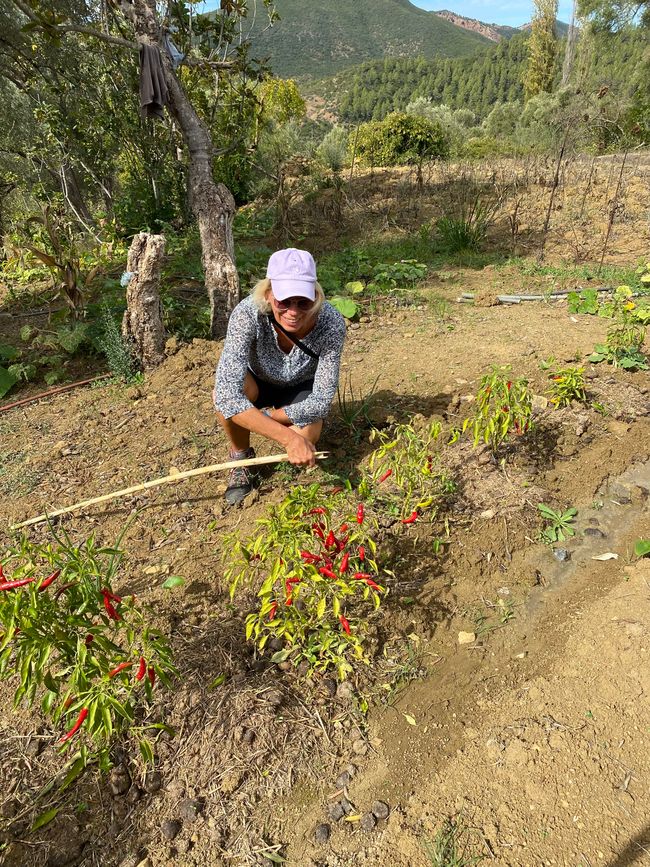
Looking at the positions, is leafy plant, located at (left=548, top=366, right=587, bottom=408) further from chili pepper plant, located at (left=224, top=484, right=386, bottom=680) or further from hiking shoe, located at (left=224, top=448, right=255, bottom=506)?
hiking shoe, located at (left=224, top=448, right=255, bottom=506)

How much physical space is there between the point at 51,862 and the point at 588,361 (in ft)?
11.9

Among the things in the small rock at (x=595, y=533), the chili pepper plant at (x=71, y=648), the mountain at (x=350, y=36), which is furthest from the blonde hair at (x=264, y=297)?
the mountain at (x=350, y=36)

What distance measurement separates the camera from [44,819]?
1.37m

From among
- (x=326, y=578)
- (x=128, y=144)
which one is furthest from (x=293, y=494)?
(x=128, y=144)

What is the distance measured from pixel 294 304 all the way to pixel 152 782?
1.74 m

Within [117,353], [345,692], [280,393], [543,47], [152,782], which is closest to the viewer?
[152,782]

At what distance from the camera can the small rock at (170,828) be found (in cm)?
138

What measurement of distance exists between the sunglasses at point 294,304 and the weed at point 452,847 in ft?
5.99

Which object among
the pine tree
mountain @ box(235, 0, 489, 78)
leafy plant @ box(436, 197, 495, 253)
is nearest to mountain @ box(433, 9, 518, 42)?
mountain @ box(235, 0, 489, 78)

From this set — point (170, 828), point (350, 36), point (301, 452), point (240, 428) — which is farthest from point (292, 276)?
point (350, 36)

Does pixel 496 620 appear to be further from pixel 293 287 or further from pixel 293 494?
pixel 293 287

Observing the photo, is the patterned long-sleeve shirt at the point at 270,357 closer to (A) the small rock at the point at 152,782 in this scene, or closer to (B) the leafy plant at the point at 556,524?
(B) the leafy plant at the point at 556,524

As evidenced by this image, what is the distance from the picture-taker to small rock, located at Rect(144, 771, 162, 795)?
1.47 meters

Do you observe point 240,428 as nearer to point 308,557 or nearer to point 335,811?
point 308,557
